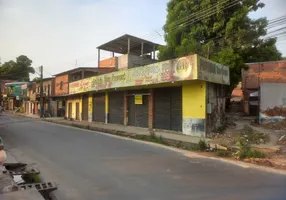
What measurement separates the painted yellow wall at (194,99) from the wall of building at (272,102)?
6.39 meters

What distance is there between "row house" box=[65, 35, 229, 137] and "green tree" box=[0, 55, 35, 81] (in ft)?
183

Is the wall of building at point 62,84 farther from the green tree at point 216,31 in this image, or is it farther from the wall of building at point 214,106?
the wall of building at point 214,106

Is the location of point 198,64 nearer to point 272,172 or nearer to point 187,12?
point 272,172

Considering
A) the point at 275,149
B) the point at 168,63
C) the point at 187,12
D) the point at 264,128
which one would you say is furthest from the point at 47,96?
the point at 275,149

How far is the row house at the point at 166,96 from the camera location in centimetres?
1505

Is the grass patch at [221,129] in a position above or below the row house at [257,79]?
below

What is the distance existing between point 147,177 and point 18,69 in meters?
77.9

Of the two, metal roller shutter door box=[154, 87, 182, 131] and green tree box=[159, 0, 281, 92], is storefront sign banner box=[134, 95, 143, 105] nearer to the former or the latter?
metal roller shutter door box=[154, 87, 182, 131]

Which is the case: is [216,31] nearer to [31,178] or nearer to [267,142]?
[267,142]

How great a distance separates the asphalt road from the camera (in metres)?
5.43

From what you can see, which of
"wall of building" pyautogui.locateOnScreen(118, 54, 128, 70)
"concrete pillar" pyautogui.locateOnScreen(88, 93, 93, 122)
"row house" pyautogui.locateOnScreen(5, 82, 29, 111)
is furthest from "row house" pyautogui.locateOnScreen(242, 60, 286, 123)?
"row house" pyautogui.locateOnScreen(5, 82, 29, 111)

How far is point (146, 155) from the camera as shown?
10102 mm

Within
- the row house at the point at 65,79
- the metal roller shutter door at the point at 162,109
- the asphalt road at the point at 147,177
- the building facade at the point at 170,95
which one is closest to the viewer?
the asphalt road at the point at 147,177

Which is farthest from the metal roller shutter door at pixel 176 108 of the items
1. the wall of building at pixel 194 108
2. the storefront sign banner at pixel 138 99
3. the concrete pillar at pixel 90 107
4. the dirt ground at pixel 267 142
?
the concrete pillar at pixel 90 107
